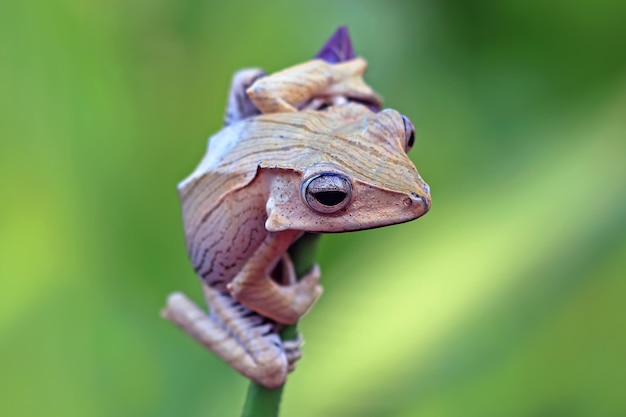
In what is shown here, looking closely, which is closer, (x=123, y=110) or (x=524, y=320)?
(x=524, y=320)

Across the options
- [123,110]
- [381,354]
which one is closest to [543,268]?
[381,354]

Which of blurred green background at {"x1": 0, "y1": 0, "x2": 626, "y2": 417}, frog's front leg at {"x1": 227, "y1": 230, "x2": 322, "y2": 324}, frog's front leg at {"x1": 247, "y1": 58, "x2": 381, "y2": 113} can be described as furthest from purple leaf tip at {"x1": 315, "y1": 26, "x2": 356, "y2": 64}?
blurred green background at {"x1": 0, "y1": 0, "x2": 626, "y2": 417}

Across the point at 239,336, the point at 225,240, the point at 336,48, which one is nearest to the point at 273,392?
the point at 239,336

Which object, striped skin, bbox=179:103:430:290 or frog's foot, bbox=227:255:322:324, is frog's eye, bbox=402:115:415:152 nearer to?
striped skin, bbox=179:103:430:290

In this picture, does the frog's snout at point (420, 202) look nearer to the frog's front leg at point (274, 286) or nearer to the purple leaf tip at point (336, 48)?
the frog's front leg at point (274, 286)

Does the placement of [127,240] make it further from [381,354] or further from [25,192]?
[381,354]

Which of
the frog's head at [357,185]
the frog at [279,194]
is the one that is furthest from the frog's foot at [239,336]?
the frog's head at [357,185]
